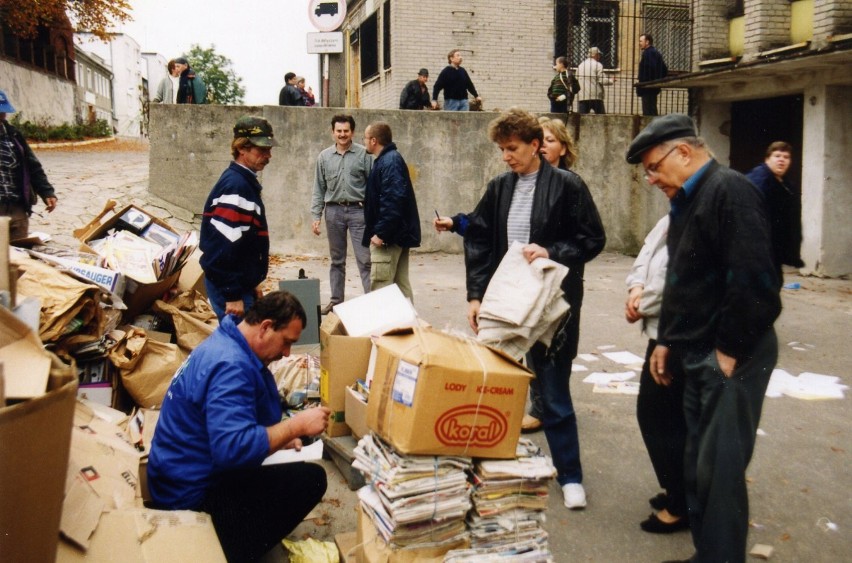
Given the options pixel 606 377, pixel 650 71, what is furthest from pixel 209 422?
pixel 650 71

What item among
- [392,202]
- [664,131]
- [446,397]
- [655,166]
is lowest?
[446,397]

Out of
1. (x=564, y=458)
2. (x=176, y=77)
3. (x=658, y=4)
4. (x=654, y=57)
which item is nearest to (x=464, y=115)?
(x=654, y=57)

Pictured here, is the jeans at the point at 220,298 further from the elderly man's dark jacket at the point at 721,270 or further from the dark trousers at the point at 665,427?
the elderly man's dark jacket at the point at 721,270

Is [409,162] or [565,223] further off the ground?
[409,162]

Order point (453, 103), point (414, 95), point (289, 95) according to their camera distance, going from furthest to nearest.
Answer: point (289, 95) → point (453, 103) → point (414, 95)

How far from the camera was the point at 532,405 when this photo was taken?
16.3 ft

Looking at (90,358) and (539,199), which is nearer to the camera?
(539,199)

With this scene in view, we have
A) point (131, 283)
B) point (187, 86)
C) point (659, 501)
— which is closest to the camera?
point (659, 501)

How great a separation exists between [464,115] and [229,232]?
8.27 meters

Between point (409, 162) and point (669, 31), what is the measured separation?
26.7 ft

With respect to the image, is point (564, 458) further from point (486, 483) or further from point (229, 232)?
point (229, 232)

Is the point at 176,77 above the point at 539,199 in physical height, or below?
above

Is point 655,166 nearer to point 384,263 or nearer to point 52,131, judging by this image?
point 384,263

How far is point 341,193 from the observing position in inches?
308
